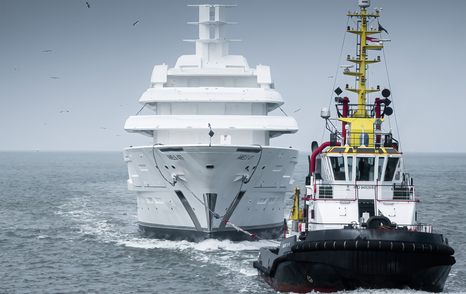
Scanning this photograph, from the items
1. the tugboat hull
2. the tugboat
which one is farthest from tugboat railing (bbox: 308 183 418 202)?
the tugboat hull

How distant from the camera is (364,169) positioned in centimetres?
2794

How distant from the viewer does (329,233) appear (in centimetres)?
2480

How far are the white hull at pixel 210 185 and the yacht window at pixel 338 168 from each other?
9.76 meters

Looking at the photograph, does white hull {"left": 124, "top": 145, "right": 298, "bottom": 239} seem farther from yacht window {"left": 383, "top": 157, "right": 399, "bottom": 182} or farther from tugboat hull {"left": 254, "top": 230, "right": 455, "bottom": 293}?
tugboat hull {"left": 254, "top": 230, "right": 455, "bottom": 293}

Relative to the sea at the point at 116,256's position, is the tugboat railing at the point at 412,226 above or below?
above

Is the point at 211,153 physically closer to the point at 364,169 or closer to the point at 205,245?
the point at 205,245

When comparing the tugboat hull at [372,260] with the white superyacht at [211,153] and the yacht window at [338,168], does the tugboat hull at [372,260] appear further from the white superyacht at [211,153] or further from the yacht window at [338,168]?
the white superyacht at [211,153]

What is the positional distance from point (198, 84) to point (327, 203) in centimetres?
1946

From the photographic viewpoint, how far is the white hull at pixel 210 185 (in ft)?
124

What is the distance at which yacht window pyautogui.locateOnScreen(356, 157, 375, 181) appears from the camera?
27.9 m

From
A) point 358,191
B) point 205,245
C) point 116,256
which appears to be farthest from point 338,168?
point 116,256

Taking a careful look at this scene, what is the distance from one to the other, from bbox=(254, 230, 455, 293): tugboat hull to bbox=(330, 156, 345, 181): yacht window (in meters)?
3.43

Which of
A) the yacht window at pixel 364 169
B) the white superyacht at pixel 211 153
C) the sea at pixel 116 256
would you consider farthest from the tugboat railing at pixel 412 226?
the white superyacht at pixel 211 153

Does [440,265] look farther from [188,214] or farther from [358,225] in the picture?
[188,214]
